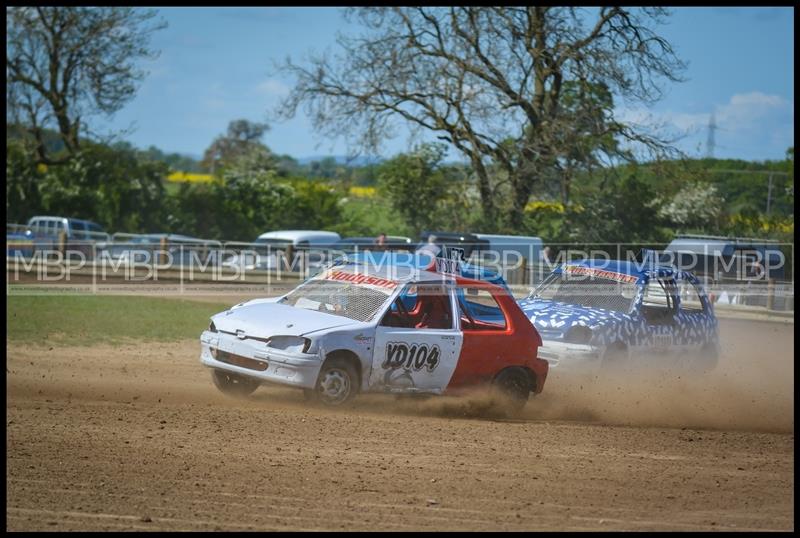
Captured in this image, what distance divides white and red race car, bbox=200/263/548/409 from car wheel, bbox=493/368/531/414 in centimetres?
1

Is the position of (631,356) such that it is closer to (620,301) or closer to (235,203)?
(620,301)

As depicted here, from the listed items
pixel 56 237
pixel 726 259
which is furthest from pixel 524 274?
pixel 56 237

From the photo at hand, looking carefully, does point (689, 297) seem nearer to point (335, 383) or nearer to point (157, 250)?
point (335, 383)

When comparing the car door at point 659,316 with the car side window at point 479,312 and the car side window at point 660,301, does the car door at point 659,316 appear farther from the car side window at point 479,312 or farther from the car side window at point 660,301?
the car side window at point 479,312

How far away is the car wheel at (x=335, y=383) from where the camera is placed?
9.97m

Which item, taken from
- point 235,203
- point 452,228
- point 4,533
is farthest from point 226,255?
point 4,533

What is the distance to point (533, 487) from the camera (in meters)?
7.37

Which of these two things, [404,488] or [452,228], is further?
[452,228]

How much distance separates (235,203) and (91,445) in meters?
34.3

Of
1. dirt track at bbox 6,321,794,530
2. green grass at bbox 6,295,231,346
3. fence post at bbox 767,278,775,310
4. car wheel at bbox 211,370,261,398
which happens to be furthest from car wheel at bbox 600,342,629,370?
fence post at bbox 767,278,775,310

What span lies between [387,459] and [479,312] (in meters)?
3.57

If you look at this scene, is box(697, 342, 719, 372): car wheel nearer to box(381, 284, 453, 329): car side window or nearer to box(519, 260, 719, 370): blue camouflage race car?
box(519, 260, 719, 370): blue camouflage race car

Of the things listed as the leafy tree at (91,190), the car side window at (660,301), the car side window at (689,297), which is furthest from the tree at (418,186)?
the car side window at (660,301)

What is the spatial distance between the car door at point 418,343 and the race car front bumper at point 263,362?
78cm
